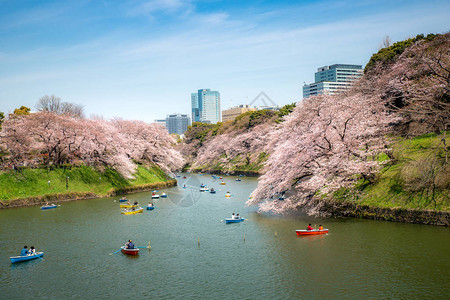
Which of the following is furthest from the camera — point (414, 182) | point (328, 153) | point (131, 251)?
point (328, 153)

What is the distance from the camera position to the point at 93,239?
31.7m

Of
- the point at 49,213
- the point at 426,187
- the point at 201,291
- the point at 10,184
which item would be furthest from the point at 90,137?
the point at 426,187

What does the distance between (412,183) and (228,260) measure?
19143 millimetres

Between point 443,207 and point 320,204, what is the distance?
11.2 metres

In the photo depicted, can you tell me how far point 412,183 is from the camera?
31.3 m

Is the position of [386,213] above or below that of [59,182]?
below

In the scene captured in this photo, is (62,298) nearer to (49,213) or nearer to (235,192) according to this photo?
(49,213)

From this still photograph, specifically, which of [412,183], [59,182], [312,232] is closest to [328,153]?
[412,183]

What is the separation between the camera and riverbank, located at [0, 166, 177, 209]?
158 feet

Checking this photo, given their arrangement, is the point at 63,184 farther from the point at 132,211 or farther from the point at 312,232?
the point at 312,232

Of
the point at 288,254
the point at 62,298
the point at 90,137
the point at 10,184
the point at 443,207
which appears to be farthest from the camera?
the point at 90,137

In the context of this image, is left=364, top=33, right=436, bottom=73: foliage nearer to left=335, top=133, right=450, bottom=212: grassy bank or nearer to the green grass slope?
left=335, top=133, right=450, bottom=212: grassy bank

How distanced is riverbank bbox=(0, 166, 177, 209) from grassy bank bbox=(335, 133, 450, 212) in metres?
39.8

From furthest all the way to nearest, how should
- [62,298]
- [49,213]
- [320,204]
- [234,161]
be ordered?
[234,161] → [49,213] → [320,204] → [62,298]
